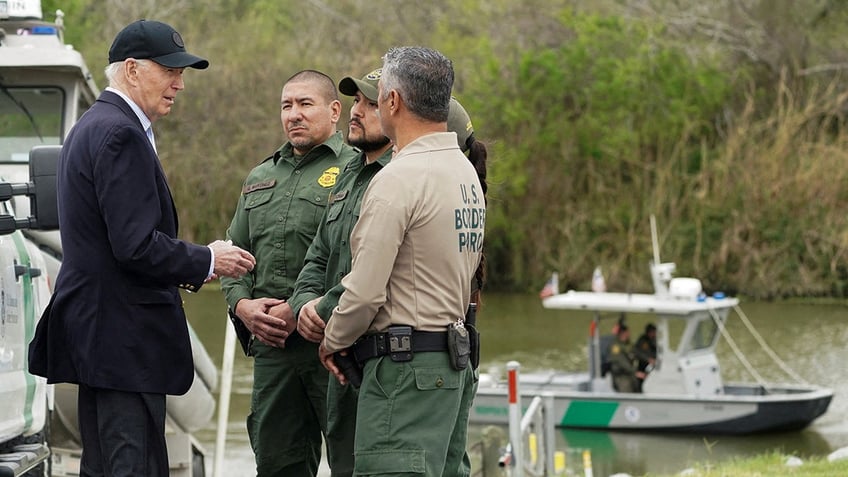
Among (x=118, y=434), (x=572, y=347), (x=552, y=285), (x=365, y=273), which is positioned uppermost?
(x=365, y=273)

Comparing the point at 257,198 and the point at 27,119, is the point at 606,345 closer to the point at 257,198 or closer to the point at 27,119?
the point at 27,119

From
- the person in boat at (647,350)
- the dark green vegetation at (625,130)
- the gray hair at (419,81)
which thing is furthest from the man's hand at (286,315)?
the dark green vegetation at (625,130)

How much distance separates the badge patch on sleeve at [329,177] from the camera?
5.88 m

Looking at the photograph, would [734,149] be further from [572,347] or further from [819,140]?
[572,347]

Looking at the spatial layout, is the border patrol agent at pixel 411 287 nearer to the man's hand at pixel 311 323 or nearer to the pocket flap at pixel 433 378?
the pocket flap at pixel 433 378

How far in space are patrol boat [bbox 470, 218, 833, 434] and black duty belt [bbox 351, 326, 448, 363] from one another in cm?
1477

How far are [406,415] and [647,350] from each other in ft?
55.9

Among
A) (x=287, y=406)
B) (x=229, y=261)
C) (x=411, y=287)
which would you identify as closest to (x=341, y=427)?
(x=287, y=406)

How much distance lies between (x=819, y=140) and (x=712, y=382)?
54.9 ft

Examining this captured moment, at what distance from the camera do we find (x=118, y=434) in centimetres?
475

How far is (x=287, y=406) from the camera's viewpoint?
5750 millimetres

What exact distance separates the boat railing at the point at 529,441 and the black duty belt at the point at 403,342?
5237 millimetres

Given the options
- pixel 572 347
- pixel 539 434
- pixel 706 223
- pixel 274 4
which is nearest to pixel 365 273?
pixel 539 434

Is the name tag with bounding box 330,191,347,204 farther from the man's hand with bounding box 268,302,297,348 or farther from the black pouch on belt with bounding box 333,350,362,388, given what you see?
the black pouch on belt with bounding box 333,350,362,388
